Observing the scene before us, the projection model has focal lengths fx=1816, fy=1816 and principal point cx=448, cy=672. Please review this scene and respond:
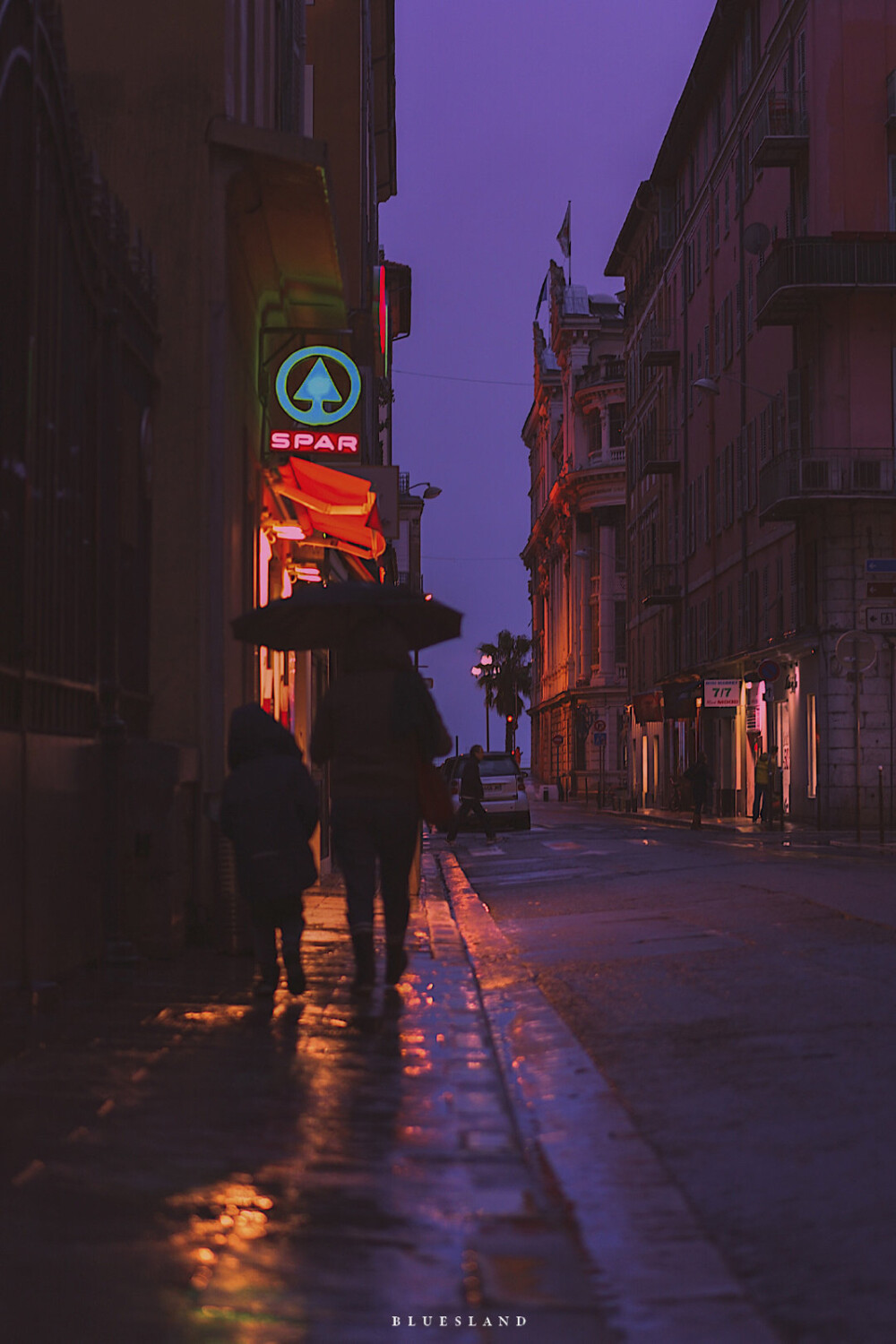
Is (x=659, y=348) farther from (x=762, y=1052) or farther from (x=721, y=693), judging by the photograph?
(x=762, y=1052)

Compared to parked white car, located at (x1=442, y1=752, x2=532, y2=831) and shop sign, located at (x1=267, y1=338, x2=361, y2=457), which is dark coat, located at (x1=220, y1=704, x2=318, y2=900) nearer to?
shop sign, located at (x1=267, y1=338, x2=361, y2=457)

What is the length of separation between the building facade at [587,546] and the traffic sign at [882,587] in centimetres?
4511

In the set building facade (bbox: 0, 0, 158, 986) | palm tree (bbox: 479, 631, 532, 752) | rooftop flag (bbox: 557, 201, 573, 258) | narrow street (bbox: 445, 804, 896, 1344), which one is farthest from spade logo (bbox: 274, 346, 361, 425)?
palm tree (bbox: 479, 631, 532, 752)

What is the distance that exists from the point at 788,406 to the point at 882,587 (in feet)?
21.6

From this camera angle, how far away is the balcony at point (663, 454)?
196 ft

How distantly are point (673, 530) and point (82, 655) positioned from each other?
172 ft

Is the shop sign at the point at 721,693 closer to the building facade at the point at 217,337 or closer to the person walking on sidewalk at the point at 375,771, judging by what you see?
the building facade at the point at 217,337

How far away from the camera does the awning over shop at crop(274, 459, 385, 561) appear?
16.9m

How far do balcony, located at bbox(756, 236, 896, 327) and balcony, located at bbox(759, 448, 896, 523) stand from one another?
3.42 meters

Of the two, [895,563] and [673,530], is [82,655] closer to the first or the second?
[895,563]

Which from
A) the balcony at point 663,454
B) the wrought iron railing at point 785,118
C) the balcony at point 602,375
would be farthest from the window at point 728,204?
the balcony at point 602,375

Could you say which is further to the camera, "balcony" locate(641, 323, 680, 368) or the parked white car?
"balcony" locate(641, 323, 680, 368)

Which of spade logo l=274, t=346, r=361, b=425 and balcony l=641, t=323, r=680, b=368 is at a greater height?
balcony l=641, t=323, r=680, b=368

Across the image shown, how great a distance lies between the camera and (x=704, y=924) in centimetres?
1227
